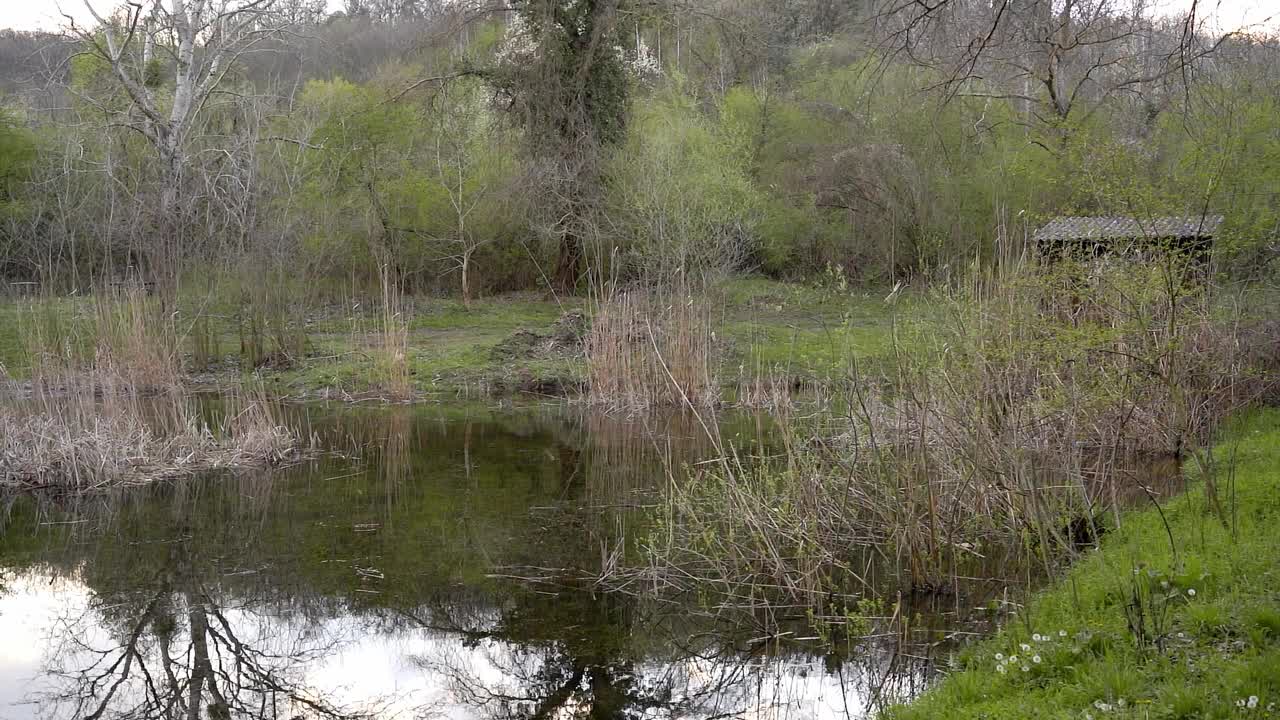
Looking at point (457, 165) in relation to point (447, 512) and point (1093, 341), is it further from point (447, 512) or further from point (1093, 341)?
point (1093, 341)

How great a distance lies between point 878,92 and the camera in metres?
23.8

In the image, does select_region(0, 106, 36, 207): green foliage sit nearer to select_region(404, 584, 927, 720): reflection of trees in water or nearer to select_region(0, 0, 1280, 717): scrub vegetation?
select_region(0, 0, 1280, 717): scrub vegetation

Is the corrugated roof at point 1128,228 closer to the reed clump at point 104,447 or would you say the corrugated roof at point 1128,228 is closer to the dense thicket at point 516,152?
the dense thicket at point 516,152

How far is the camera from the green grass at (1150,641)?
138 inches

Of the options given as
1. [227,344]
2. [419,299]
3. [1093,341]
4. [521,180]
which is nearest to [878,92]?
[521,180]

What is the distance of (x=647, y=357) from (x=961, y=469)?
6.07 m

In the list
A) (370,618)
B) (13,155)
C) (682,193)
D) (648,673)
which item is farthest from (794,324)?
(13,155)

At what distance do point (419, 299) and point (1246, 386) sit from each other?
51.6ft

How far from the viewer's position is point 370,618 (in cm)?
572

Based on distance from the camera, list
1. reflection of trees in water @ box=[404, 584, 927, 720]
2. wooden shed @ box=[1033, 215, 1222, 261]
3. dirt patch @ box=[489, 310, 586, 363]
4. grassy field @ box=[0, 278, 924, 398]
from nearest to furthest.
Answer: reflection of trees in water @ box=[404, 584, 927, 720], wooden shed @ box=[1033, 215, 1222, 261], grassy field @ box=[0, 278, 924, 398], dirt patch @ box=[489, 310, 586, 363]

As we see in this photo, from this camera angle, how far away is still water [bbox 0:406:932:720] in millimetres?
4805

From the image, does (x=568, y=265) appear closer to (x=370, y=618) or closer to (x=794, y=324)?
(x=794, y=324)

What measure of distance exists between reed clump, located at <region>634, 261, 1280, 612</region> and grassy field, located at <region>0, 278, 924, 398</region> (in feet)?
12.7

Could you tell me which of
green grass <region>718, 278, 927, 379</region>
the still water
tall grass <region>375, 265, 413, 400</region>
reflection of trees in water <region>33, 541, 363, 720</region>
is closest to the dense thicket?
green grass <region>718, 278, 927, 379</region>
